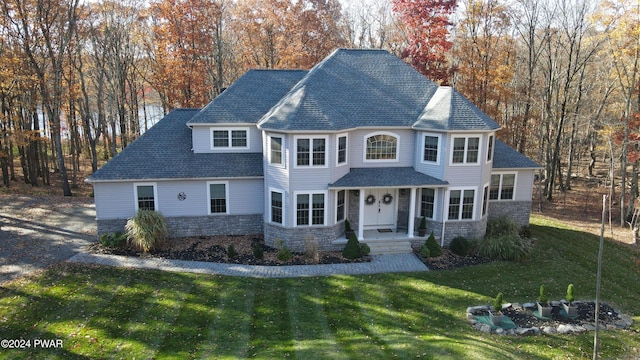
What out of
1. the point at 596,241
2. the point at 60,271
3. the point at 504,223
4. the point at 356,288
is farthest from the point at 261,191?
the point at 596,241

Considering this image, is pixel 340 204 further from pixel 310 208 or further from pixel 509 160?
pixel 509 160

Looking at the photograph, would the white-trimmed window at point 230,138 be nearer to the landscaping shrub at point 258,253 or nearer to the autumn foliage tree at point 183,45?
the landscaping shrub at point 258,253

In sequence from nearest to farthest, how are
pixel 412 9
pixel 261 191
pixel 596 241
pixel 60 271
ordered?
pixel 60 271 < pixel 261 191 < pixel 596 241 < pixel 412 9

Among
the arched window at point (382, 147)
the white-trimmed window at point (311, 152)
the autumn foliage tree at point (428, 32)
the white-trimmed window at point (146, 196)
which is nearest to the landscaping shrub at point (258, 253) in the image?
the white-trimmed window at point (311, 152)

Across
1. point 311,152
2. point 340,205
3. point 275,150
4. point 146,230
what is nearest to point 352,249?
point 340,205

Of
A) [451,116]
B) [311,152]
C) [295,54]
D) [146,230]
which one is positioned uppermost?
[295,54]

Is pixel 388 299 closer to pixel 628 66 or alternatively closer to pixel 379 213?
pixel 379 213
